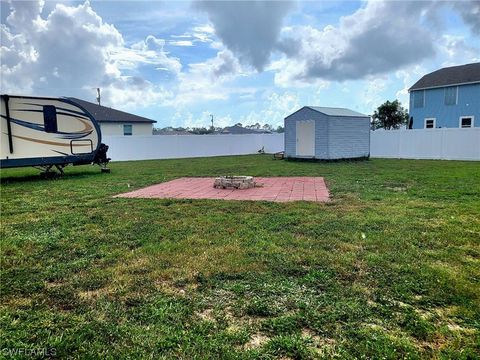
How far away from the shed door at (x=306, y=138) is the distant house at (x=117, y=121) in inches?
641

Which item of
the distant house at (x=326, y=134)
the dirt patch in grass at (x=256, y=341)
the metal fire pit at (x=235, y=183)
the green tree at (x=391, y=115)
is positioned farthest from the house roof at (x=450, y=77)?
the dirt patch in grass at (x=256, y=341)

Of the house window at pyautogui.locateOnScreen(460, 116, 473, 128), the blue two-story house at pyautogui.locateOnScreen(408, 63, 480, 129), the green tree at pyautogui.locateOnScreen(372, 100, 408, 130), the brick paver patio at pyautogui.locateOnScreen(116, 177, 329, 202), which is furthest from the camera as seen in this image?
the green tree at pyautogui.locateOnScreen(372, 100, 408, 130)

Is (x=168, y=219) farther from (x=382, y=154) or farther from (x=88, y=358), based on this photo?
(x=382, y=154)

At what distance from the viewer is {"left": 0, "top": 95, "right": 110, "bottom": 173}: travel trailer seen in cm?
1099

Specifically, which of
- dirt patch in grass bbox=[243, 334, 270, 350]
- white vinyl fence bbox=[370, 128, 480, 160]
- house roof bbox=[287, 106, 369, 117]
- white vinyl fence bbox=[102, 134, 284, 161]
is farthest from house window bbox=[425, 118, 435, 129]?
dirt patch in grass bbox=[243, 334, 270, 350]

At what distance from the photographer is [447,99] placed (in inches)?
1014

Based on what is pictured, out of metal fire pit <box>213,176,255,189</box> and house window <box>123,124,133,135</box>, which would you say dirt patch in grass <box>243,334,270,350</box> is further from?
house window <box>123,124,133,135</box>

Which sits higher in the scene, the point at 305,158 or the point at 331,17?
the point at 331,17

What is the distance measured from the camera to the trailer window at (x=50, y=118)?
468 inches

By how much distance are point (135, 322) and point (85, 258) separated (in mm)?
1676

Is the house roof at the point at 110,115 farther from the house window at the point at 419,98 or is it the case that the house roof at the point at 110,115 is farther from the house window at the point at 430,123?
the house window at the point at 430,123

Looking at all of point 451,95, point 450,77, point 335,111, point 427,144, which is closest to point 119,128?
point 335,111

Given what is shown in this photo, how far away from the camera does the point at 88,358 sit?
2.20m

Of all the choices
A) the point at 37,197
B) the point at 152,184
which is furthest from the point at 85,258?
the point at 152,184
